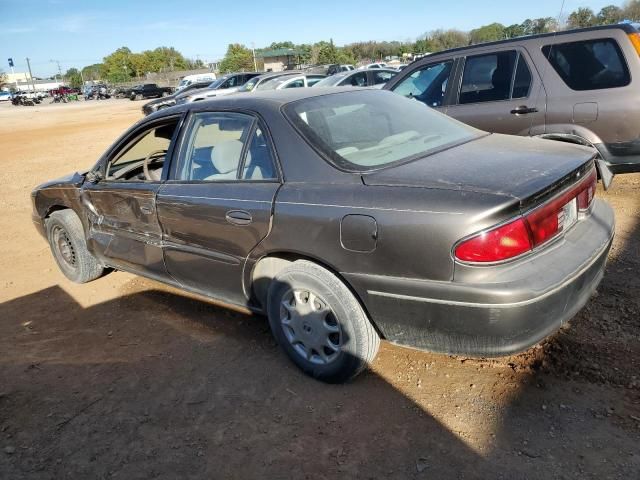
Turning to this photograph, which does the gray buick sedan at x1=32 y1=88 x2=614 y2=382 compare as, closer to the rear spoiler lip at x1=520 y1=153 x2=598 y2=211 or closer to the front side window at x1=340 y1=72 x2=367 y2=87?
the rear spoiler lip at x1=520 y1=153 x2=598 y2=211

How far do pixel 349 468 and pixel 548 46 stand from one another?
15.2ft

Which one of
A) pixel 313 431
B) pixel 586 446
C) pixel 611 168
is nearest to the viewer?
pixel 586 446

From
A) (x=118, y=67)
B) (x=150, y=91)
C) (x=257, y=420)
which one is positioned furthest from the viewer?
(x=118, y=67)

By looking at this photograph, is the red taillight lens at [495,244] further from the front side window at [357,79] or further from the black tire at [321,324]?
the front side window at [357,79]

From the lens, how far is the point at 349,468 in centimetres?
235

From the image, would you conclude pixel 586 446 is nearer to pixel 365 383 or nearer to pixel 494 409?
pixel 494 409

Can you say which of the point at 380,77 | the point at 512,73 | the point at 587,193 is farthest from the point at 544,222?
the point at 380,77

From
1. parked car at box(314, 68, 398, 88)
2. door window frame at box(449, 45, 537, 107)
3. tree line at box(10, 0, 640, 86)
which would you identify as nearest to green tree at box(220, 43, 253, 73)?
tree line at box(10, 0, 640, 86)

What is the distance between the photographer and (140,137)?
159 inches

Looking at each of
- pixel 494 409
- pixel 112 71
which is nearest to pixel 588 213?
pixel 494 409

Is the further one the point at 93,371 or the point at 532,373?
the point at 93,371

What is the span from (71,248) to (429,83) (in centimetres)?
439

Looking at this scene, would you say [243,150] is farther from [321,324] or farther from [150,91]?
[150,91]

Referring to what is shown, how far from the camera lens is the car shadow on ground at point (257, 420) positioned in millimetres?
2340
